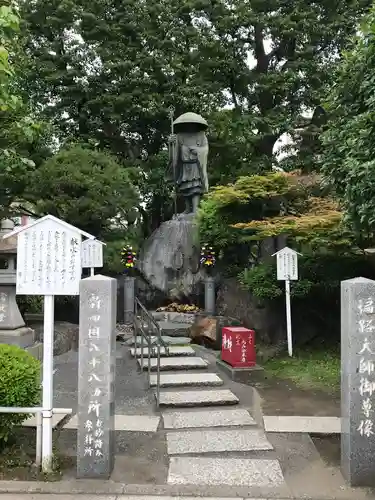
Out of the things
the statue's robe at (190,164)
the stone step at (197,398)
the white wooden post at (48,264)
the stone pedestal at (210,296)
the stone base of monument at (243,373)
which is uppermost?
the statue's robe at (190,164)

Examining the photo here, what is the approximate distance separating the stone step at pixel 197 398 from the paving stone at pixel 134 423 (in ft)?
1.53

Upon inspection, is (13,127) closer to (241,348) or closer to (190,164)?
(241,348)

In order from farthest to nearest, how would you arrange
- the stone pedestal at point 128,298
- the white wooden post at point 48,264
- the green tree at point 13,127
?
the stone pedestal at point 128,298 → the green tree at point 13,127 → the white wooden post at point 48,264

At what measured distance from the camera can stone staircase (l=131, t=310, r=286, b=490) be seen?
14.1 feet

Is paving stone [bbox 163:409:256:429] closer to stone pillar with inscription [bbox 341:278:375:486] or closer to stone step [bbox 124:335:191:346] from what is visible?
stone pillar with inscription [bbox 341:278:375:486]

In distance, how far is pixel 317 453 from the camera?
4906mm

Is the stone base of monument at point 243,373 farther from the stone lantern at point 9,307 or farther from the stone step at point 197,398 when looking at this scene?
the stone lantern at point 9,307

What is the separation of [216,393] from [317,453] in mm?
2100

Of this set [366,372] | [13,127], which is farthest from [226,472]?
[13,127]

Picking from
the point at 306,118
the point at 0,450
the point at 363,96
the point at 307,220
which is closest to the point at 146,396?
the point at 0,450

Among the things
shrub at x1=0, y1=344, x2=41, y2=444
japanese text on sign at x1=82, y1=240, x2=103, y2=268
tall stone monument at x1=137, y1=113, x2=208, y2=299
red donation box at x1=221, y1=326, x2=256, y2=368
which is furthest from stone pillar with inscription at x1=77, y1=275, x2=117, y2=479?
tall stone monument at x1=137, y1=113, x2=208, y2=299

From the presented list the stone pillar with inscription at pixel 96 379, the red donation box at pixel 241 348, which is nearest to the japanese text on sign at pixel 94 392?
the stone pillar with inscription at pixel 96 379

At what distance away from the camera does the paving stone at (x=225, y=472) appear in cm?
420

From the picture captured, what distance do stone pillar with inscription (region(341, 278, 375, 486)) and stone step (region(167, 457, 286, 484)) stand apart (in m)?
0.70
